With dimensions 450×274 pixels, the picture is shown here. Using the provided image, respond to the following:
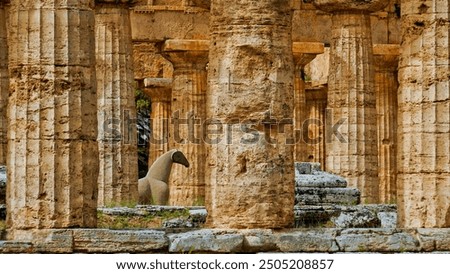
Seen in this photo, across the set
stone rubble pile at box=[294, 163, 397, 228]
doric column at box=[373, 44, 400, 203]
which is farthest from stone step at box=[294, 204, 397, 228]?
doric column at box=[373, 44, 400, 203]

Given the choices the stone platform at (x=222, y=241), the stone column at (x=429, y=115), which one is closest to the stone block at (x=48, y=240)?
the stone platform at (x=222, y=241)

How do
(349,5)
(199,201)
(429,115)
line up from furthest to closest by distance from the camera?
(199,201) < (349,5) < (429,115)

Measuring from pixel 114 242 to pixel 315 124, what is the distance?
25134 millimetres

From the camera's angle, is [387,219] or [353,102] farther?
[353,102]

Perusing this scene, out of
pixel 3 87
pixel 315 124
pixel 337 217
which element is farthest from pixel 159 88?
pixel 337 217

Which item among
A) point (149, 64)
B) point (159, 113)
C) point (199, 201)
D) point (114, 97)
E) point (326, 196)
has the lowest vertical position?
point (199, 201)

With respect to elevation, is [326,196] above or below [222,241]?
above

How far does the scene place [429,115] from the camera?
33.1 metres

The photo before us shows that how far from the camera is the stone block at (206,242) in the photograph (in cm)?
3128

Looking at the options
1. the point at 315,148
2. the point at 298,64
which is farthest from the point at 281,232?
the point at 315,148

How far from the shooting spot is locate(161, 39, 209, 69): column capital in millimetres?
46688

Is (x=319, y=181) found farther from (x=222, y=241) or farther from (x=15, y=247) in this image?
(x=15, y=247)

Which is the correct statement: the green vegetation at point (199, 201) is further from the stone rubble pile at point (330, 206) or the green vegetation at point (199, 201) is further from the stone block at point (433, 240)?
the stone block at point (433, 240)
